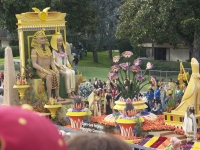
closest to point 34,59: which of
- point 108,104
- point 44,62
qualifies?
point 44,62

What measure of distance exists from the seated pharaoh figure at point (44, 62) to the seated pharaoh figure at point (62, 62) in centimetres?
37

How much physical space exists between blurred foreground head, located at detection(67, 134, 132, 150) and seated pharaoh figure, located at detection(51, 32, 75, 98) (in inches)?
673

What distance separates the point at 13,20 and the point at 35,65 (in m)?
19.0

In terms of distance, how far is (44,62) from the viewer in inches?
752

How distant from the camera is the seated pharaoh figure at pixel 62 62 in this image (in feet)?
64.3

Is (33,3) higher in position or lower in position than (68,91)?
higher

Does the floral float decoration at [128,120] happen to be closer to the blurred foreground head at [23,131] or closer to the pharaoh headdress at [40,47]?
the pharaoh headdress at [40,47]

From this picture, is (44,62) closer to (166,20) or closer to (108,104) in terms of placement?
(108,104)

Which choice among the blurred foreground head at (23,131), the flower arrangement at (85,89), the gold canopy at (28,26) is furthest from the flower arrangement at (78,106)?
the blurred foreground head at (23,131)

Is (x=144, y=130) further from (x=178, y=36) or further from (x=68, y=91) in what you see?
(x=178, y=36)

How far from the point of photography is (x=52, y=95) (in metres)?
19.5

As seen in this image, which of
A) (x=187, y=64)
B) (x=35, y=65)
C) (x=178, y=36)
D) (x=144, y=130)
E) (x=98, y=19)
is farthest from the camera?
(x=98, y=19)

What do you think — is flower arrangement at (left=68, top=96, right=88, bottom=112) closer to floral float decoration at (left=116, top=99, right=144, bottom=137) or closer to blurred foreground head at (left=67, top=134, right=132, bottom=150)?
floral float decoration at (left=116, top=99, right=144, bottom=137)

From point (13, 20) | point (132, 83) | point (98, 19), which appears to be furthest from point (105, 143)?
point (98, 19)
